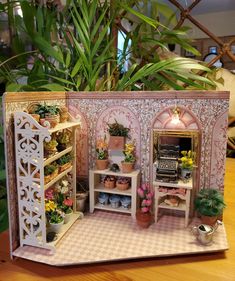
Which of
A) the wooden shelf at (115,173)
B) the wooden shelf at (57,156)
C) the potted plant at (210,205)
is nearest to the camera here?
the wooden shelf at (57,156)

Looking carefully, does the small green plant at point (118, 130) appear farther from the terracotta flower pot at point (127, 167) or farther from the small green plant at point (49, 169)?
the small green plant at point (49, 169)

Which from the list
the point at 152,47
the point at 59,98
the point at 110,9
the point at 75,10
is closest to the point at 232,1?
the point at 152,47

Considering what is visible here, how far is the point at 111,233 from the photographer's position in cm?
111

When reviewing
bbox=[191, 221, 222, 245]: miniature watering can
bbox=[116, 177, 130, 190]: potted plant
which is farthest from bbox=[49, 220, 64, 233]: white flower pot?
bbox=[191, 221, 222, 245]: miniature watering can

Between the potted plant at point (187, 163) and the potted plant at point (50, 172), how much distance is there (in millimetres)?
561

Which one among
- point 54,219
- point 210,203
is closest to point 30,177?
point 54,219

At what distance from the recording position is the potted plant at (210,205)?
1.12 m

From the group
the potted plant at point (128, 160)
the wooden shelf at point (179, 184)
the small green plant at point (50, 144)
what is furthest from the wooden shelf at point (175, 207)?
the small green plant at point (50, 144)

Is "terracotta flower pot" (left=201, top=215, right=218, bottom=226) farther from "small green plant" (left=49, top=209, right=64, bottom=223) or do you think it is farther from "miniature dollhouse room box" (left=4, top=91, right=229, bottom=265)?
"small green plant" (left=49, top=209, right=64, bottom=223)

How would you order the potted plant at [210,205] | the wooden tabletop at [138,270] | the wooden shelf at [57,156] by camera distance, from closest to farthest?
the wooden tabletop at [138,270] → the wooden shelf at [57,156] → the potted plant at [210,205]

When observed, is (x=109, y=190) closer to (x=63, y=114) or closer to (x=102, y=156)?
(x=102, y=156)

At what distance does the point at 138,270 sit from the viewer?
89cm

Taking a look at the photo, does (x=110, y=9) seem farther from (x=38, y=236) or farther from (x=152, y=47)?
(x=38, y=236)

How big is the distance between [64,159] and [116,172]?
0.26 meters
